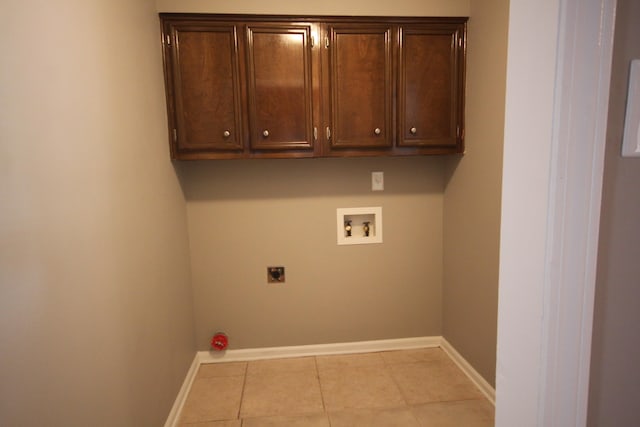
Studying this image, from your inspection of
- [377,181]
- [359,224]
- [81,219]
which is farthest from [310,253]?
[81,219]

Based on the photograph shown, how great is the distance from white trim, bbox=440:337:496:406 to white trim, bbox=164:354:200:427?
5.81 feet

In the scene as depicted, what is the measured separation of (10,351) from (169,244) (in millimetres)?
1131

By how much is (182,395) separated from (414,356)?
1566 millimetres

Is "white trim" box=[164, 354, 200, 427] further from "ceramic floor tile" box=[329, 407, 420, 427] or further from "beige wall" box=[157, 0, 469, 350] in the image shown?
"ceramic floor tile" box=[329, 407, 420, 427]

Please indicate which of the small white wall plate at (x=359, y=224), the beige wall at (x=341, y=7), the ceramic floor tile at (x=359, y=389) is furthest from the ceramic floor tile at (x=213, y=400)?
the beige wall at (x=341, y=7)

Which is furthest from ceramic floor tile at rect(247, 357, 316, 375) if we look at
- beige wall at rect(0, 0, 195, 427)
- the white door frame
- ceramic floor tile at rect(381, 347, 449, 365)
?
the white door frame

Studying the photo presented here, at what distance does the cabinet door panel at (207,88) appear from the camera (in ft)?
6.09

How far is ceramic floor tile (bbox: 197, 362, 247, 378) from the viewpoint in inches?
85.7

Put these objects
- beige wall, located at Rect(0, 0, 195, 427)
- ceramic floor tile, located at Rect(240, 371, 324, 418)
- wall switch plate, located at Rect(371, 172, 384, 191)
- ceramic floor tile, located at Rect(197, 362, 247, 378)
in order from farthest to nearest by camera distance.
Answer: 1. wall switch plate, located at Rect(371, 172, 384, 191)
2. ceramic floor tile, located at Rect(197, 362, 247, 378)
3. ceramic floor tile, located at Rect(240, 371, 324, 418)
4. beige wall, located at Rect(0, 0, 195, 427)

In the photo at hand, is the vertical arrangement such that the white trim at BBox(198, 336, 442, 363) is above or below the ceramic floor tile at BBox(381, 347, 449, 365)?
above

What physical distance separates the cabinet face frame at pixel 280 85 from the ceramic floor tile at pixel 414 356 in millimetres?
1569

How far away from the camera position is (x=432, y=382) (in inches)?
80.9

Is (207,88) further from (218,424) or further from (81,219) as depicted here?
(218,424)

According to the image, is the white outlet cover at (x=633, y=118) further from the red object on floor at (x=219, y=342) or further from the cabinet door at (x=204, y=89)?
the red object on floor at (x=219, y=342)
